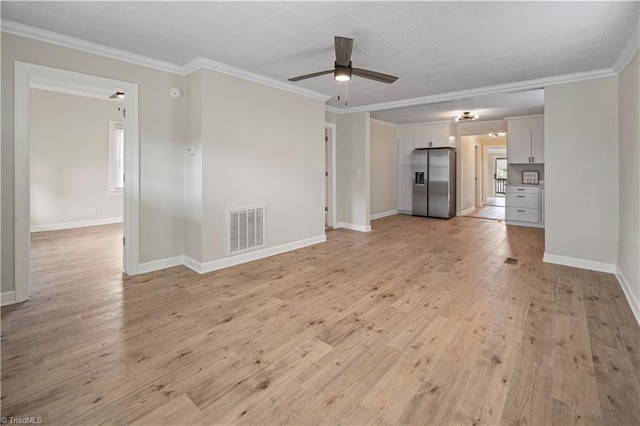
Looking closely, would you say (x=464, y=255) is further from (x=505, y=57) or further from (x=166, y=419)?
(x=166, y=419)

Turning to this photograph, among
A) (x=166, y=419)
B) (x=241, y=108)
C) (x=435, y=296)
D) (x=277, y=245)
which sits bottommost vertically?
(x=166, y=419)

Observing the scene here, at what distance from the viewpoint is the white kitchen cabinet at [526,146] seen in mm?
7070

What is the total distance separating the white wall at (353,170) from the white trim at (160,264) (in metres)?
3.60

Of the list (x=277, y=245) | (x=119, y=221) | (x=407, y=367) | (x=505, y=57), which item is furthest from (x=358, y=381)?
(x=119, y=221)

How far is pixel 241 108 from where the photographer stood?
13.6 ft

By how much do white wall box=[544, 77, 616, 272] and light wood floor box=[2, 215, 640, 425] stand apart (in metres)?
0.43

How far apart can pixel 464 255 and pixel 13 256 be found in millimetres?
5362

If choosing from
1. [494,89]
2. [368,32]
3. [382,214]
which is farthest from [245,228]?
[382,214]

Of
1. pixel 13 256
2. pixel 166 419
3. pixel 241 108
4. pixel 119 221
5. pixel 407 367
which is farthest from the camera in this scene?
pixel 119 221

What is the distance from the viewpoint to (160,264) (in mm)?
3988

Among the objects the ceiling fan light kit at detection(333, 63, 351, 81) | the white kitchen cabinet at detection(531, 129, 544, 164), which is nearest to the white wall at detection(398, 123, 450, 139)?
the white kitchen cabinet at detection(531, 129, 544, 164)

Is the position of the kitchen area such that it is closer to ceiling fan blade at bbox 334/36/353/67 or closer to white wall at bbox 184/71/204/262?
ceiling fan blade at bbox 334/36/353/67
